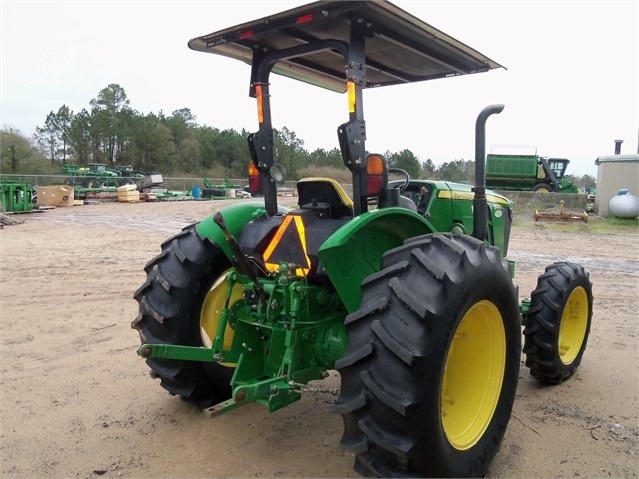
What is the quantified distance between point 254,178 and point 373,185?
1066 mm

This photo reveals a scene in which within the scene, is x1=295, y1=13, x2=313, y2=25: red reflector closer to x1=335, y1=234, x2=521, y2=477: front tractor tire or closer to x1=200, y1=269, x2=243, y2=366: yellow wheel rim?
x1=335, y1=234, x2=521, y2=477: front tractor tire

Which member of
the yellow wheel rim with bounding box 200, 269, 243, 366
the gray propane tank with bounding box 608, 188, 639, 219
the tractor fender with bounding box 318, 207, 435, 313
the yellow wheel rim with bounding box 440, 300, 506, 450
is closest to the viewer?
the tractor fender with bounding box 318, 207, 435, 313

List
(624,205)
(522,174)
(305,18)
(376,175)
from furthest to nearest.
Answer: (522,174), (624,205), (376,175), (305,18)

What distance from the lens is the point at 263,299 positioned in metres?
3.07

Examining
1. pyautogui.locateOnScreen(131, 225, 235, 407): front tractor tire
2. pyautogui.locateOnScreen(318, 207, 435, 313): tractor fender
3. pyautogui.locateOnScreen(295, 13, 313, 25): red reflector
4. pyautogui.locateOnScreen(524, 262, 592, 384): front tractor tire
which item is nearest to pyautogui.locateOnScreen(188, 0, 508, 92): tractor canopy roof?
pyautogui.locateOnScreen(295, 13, 313, 25): red reflector

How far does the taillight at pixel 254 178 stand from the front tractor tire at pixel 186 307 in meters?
0.51

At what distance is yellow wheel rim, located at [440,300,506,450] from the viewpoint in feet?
9.64

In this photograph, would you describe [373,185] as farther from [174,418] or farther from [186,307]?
[174,418]

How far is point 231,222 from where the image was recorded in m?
3.61

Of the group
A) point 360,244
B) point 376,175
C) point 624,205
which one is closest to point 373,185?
point 376,175

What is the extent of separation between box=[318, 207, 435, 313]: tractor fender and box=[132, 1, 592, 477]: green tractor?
0.01m

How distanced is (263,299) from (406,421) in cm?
115

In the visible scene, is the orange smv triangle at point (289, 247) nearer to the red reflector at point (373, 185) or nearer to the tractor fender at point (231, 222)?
the tractor fender at point (231, 222)

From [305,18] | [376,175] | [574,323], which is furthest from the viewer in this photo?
[574,323]
